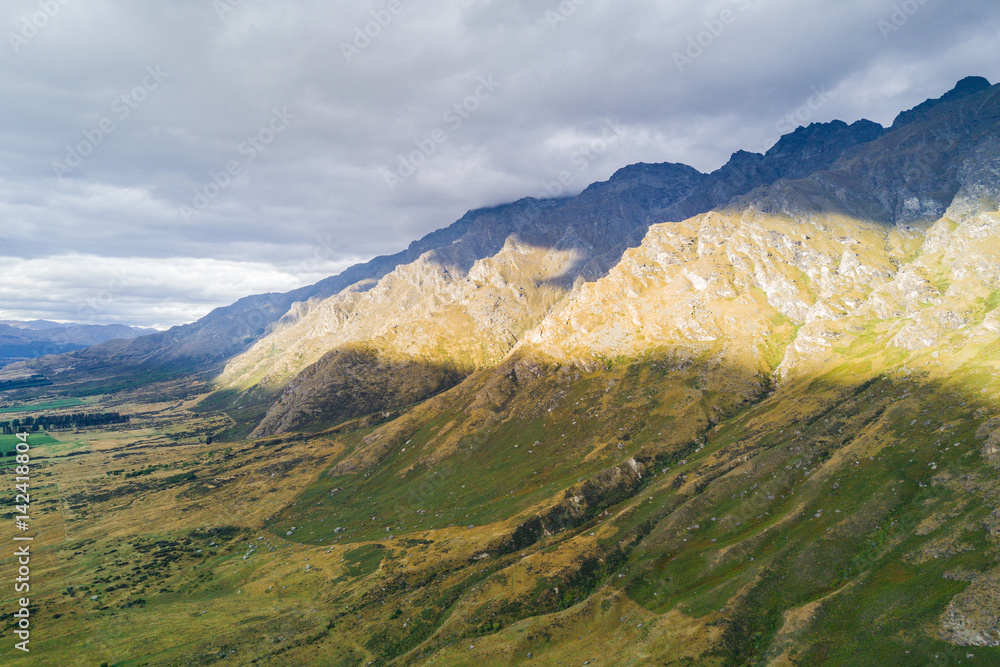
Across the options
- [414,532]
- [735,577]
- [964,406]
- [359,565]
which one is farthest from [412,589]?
[964,406]

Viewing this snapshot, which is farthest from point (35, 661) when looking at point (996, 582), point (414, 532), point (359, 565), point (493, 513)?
point (996, 582)

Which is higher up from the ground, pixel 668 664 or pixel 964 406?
pixel 964 406

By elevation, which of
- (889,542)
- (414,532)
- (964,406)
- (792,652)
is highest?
(964,406)

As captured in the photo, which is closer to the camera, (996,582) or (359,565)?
(996,582)

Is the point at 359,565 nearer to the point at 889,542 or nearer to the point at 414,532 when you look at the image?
the point at 414,532

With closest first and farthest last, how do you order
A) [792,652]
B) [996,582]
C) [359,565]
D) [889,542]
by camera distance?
[996,582] → [792,652] → [889,542] → [359,565]

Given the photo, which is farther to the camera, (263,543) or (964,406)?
(263,543)

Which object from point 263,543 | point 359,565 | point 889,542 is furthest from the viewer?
point 263,543

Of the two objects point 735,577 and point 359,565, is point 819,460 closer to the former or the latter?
point 735,577

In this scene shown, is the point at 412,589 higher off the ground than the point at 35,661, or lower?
lower
